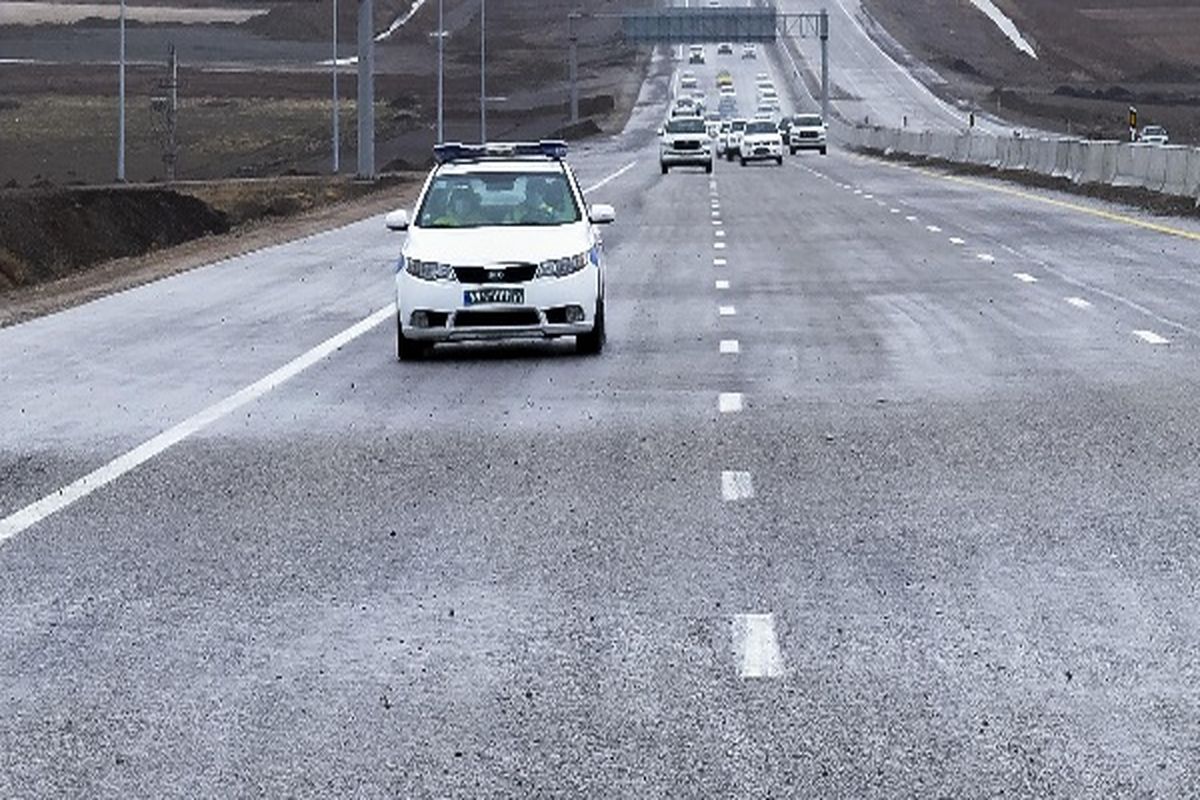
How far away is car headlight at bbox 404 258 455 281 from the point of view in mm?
22859

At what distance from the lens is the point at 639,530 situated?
13.1 meters

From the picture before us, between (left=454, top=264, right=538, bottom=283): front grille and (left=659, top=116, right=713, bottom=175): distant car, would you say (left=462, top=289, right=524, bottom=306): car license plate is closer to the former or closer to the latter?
(left=454, top=264, right=538, bottom=283): front grille

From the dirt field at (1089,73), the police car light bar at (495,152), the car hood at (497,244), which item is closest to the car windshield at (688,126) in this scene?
the dirt field at (1089,73)

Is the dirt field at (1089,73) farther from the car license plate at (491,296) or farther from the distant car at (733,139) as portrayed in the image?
the car license plate at (491,296)

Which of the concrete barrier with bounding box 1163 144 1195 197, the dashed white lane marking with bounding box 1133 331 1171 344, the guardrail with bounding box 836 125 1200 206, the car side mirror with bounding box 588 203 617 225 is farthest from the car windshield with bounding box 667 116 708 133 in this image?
the car side mirror with bounding box 588 203 617 225

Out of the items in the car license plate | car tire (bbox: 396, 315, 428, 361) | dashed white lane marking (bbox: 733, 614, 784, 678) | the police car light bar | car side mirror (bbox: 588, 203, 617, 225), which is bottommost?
car tire (bbox: 396, 315, 428, 361)

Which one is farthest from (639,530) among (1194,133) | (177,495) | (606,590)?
(1194,133)

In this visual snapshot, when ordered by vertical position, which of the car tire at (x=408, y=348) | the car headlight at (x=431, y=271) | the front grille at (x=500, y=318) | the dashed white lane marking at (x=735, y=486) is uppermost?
the dashed white lane marking at (x=735, y=486)

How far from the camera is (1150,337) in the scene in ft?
78.5

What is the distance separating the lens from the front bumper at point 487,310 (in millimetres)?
22812

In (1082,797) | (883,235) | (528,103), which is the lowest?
(528,103)

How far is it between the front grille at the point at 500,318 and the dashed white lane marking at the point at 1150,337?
4997mm

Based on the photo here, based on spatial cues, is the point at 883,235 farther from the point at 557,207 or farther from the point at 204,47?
the point at 204,47

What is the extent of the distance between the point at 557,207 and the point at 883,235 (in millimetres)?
20806
